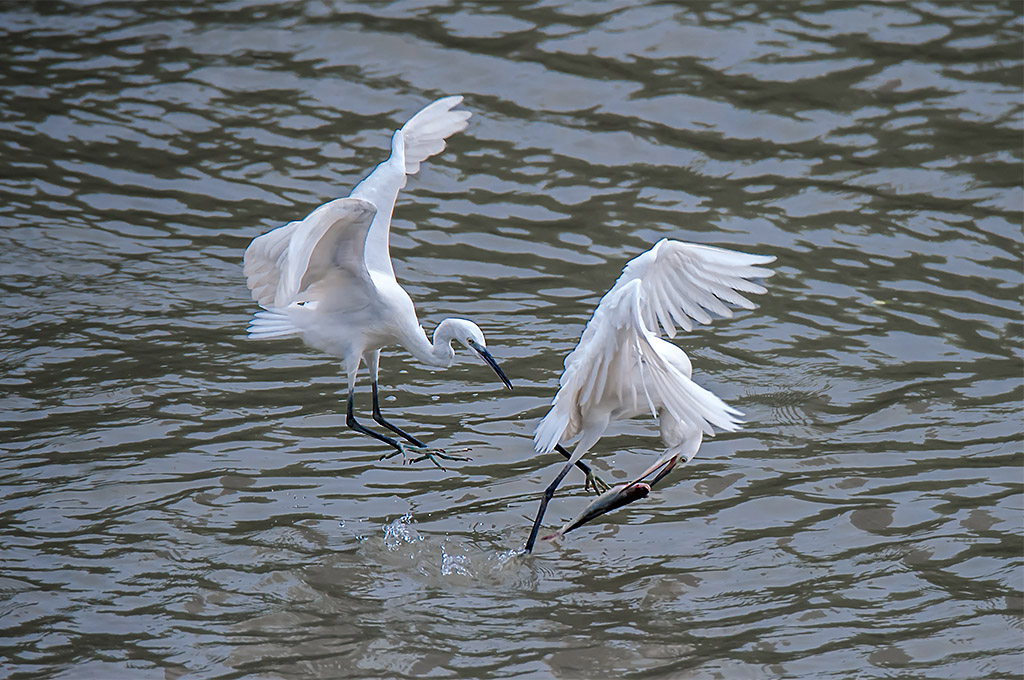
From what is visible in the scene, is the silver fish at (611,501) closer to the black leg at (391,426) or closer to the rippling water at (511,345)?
the rippling water at (511,345)

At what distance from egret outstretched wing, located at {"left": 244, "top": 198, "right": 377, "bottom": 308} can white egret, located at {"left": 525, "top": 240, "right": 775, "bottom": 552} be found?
112cm

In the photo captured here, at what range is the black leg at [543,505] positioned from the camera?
5.26m

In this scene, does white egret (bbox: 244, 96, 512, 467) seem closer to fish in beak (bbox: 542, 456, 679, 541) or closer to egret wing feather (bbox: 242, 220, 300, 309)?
egret wing feather (bbox: 242, 220, 300, 309)

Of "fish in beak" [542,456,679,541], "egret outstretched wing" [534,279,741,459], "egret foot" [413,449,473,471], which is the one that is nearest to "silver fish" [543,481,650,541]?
"fish in beak" [542,456,679,541]

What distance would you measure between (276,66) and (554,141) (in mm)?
2517

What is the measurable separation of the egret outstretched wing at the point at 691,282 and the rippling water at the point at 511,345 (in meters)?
0.83

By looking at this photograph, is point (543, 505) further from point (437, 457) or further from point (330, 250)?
point (330, 250)

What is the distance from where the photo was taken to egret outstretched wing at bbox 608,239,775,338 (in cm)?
531

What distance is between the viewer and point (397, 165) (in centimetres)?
621

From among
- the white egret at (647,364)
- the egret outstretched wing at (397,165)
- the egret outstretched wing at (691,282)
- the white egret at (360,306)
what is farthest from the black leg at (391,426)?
the egret outstretched wing at (691,282)

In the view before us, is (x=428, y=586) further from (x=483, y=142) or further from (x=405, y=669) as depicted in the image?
(x=483, y=142)

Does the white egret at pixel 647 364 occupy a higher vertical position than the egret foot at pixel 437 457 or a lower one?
higher

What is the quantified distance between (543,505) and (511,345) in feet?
5.03

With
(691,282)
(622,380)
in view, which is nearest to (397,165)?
(691,282)
